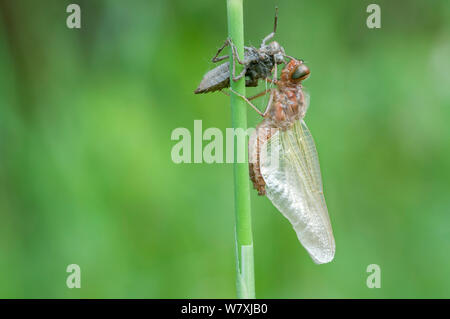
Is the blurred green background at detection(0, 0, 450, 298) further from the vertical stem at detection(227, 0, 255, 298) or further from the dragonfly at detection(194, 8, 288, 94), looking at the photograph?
the vertical stem at detection(227, 0, 255, 298)

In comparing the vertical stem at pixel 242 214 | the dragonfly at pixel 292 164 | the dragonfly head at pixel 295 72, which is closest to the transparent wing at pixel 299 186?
the dragonfly at pixel 292 164

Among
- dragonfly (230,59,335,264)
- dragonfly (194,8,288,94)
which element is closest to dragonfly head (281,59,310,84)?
dragonfly (230,59,335,264)

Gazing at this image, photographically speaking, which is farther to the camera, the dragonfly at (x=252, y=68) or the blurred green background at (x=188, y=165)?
the blurred green background at (x=188, y=165)

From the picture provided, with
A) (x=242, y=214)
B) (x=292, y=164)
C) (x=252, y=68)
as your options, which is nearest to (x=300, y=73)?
(x=252, y=68)

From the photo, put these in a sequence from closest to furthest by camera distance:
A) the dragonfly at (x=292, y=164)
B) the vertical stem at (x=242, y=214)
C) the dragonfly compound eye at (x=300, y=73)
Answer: the vertical stem at (x=242, y=214) → the dragonfly at (x=292, y=164) → the dragonfly compound eye at (x=300, y=73)

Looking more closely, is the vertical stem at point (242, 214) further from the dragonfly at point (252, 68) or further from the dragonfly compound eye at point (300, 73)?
the dragonfly compound eye at point (300, 73)

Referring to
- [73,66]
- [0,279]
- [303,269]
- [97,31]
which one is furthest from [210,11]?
[0,279]
